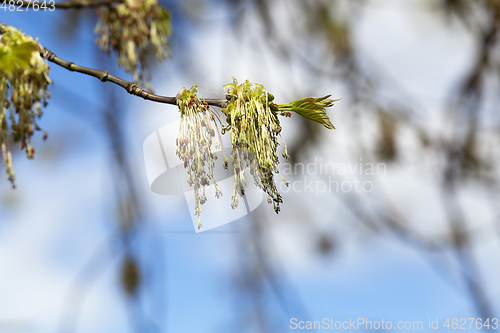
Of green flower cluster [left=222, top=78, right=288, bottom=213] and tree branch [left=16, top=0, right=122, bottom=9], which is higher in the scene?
tree branch [left=16, top=0, right=122, bottom=9]

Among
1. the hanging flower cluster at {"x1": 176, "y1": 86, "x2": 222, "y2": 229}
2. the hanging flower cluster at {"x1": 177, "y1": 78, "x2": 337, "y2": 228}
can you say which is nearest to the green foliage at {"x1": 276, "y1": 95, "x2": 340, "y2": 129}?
the hanging flower cluster at {"x1": 177, "y1": 78, "x2": 337, "y2": 228}

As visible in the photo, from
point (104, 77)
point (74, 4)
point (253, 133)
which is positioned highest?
point (74, 4)

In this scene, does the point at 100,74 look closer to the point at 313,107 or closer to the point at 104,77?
the point at 104,77

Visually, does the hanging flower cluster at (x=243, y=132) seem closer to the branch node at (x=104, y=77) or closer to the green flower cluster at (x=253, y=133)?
the green flower cluster at (x=253, y=133)

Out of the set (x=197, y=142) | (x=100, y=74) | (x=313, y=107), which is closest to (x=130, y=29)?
(x=100, y=74)

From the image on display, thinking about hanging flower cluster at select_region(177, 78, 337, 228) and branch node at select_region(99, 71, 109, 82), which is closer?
branch node at select_region(99, 71, 109, 82)

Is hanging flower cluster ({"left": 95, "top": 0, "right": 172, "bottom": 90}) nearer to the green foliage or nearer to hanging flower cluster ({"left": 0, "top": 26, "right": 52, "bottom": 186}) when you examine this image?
hanging flower cluster ({"left": 0, "top": 26, "right": 52, "bottom": 186})
